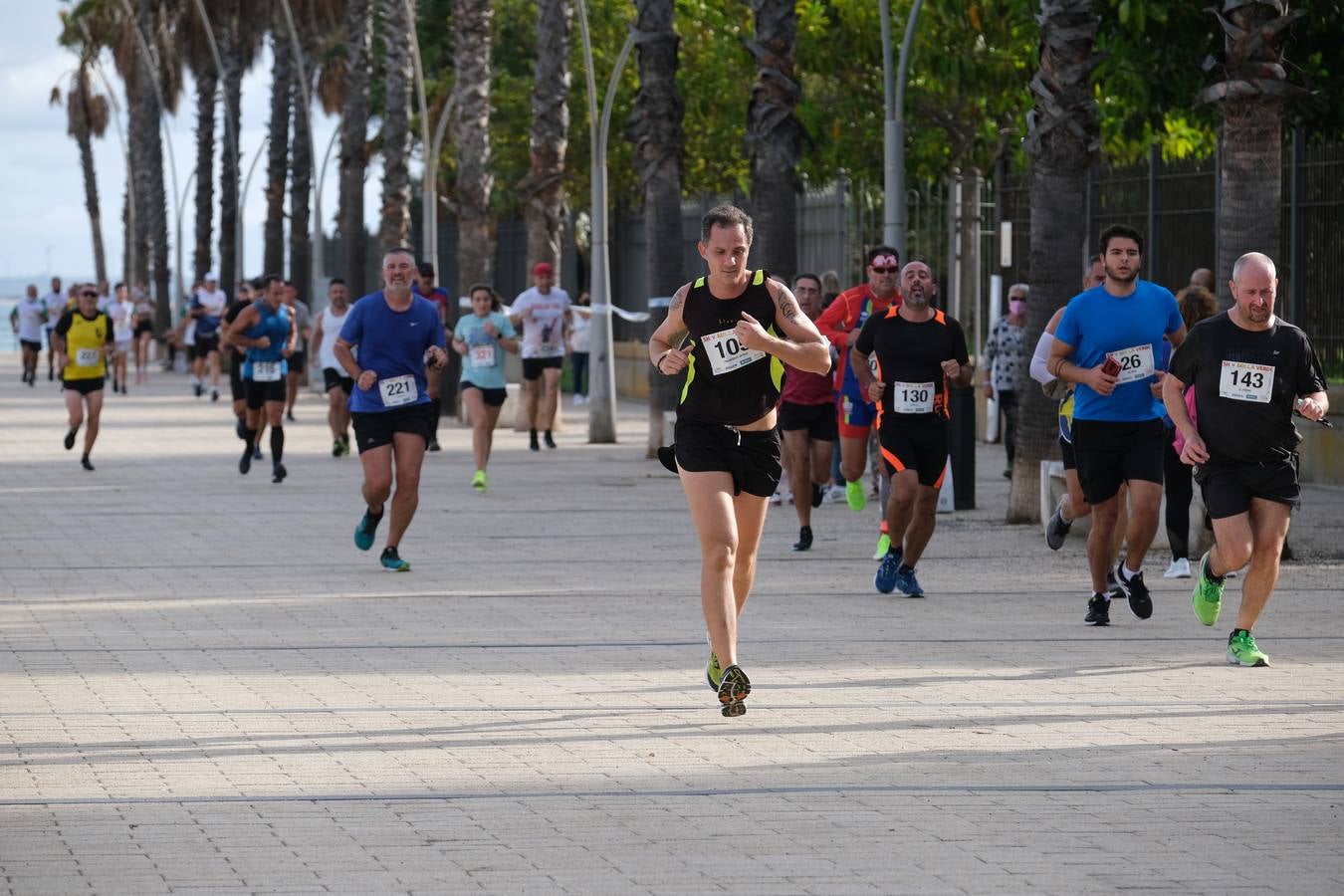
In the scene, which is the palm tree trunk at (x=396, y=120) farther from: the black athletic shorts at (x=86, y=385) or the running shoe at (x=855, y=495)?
the running shoe at (x=855, y=495)

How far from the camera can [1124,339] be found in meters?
11.4

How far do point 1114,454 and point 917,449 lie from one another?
4.95 feet

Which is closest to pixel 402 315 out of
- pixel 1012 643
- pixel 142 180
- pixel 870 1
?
pixel 1012 643

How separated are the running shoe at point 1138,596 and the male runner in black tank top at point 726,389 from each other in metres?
2.94

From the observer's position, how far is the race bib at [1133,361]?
37.2ft

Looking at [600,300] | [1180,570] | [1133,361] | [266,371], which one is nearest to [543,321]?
[600,300]

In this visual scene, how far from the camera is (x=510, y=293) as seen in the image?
41.9 meters

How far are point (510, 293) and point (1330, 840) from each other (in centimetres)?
3574

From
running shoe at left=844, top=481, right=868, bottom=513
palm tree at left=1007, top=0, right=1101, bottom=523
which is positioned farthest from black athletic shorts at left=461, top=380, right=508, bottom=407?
palm tree at left=1007, top=0, right=1101, bottom=523

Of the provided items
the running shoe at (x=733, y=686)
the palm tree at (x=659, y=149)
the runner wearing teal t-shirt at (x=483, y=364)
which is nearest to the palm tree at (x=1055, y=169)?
the runner wearing teal t-shirt at (x=483, y=364)

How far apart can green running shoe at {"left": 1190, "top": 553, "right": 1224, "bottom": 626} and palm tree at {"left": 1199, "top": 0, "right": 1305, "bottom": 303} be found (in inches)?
175

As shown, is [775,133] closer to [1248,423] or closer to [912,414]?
[912,414]

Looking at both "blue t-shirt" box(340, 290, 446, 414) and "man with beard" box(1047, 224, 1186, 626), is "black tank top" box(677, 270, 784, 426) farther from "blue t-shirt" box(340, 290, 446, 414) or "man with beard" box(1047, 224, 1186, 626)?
"blue t-shirt" box(340, 290, 446, 414)

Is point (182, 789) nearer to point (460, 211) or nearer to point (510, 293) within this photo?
point (460, 211)
